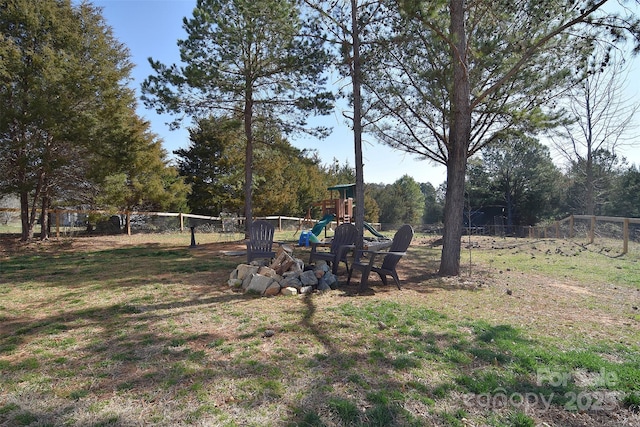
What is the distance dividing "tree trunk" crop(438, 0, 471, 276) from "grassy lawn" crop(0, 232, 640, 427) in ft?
2.64

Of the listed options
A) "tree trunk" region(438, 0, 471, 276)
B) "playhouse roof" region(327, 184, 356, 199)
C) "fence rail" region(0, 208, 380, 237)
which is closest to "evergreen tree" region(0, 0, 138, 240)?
"fence rail" region(0, 208, 380, 237)

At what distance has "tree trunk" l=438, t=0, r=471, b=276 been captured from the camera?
5.89 metres

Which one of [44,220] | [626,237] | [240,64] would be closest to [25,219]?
[44,220]

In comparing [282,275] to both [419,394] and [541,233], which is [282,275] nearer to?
[419,394]

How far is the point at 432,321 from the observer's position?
362cm

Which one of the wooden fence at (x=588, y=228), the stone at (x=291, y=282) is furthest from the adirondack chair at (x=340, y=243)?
the wooden fence at (x=588, y=228)

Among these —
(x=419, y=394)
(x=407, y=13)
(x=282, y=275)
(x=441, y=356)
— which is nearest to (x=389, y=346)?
(x=441, y=356)

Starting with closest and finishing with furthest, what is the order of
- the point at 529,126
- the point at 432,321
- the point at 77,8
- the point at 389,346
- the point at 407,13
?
the point at 389,346 → the point at 432,321 → the point at 407,13 → the point at 529,126 → the point at 77,8

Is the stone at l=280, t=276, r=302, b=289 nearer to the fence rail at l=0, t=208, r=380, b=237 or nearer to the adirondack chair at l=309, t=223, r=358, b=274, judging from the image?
the adirondack chair at l=309, t=223, r=358, b=274

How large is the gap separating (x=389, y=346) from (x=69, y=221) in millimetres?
13731

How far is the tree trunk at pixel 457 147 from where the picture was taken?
589 centimetres

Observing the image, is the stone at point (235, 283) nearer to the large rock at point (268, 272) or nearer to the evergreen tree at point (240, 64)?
the large rock at point (268, 272)

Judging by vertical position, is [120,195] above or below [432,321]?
above

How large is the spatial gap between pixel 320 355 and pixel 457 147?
464cm
